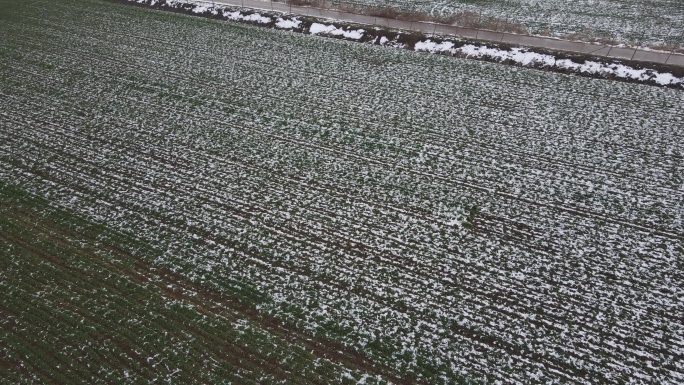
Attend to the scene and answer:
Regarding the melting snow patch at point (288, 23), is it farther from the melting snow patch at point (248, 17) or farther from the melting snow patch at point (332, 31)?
the melting snow patch at point (332, 31)

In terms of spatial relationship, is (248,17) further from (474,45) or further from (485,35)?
(485,35)

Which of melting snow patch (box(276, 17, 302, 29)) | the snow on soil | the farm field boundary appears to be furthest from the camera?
melting snow patch (box(276, 17, 302, 29))

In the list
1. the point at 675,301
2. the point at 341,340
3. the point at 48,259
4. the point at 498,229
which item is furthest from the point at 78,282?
the point at 675,301

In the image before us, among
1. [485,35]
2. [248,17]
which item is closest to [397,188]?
[485,35]

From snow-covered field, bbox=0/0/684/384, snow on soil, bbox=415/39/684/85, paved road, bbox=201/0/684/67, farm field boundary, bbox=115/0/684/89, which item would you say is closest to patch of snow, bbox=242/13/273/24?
farm field boundary, bbox=115/0/684/89

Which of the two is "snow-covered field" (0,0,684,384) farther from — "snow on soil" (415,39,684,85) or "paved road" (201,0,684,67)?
"paved road" (201,0,684,67)
